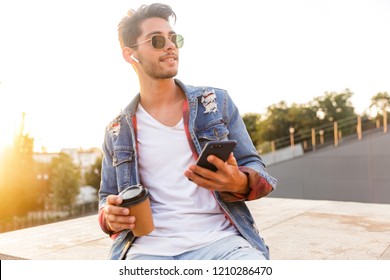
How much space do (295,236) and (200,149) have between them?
2.28 meters

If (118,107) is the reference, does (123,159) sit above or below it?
below

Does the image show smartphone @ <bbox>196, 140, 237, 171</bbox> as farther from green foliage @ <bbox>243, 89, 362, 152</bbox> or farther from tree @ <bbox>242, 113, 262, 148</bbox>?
tree @ <bbox>242, 113, 262, 148</bbox>

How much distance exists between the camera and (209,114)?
194 cm

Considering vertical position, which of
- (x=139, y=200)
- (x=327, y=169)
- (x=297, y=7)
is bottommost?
(x=327, y=169)

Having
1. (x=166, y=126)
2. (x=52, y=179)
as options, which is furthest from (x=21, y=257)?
(x=52, y=179)

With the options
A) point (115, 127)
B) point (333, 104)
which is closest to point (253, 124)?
point (333, 104)

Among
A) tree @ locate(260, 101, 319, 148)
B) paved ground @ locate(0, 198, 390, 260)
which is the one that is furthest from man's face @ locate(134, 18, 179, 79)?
tree @ locate(260, 101, 319, 148)

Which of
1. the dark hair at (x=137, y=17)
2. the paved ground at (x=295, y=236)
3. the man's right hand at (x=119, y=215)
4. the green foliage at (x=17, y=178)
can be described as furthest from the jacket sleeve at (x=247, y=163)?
the green foliage at (x=17, y=178)

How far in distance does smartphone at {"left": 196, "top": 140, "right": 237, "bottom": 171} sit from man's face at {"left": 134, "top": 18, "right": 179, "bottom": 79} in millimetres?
697

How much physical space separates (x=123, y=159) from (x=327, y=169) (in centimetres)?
2023

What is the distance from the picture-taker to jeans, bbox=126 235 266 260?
5.35ft

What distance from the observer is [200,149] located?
5.92 ft

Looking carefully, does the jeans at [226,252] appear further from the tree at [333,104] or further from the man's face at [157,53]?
the tree at [333,104]
